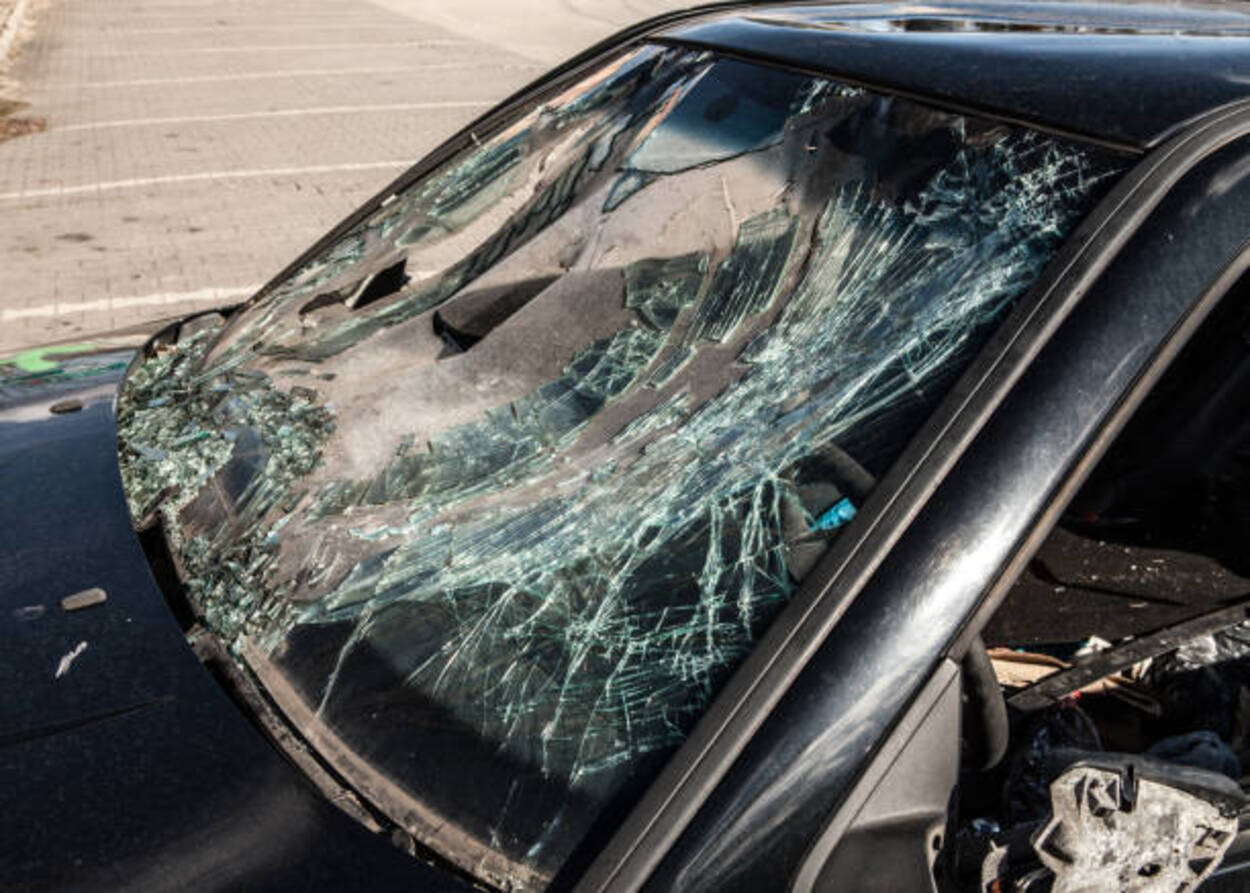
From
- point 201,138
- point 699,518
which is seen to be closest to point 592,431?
point 699,518

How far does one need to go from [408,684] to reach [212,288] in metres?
5.29

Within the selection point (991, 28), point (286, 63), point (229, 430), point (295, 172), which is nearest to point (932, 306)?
point (991, 28)

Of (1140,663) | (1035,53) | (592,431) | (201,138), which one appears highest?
(1035,53)

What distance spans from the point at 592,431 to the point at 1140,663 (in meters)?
1.19

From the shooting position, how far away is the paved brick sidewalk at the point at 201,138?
6660 mm

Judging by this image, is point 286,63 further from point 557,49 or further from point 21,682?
point 21,682

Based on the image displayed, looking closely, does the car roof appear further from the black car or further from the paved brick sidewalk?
the paved brick sidewalk

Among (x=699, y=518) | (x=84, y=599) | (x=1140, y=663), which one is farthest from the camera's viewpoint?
(x=1140, y=663)

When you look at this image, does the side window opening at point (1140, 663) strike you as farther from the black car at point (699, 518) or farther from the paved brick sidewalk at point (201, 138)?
the paved brick sidewalk at point (201, 138)

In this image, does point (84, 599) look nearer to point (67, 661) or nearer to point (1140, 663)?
point (67, 661)

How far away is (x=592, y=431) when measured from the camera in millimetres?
1834

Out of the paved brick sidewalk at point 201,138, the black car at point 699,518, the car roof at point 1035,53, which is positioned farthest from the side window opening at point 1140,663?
the paved brick sidewalk at point 201,138

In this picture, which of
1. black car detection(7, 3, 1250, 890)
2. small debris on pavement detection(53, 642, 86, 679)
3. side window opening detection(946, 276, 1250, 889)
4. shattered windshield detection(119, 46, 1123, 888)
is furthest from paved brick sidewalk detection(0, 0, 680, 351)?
side window opening detection(946, 276, 1250, 889)

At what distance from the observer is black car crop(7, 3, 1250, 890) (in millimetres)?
1326
